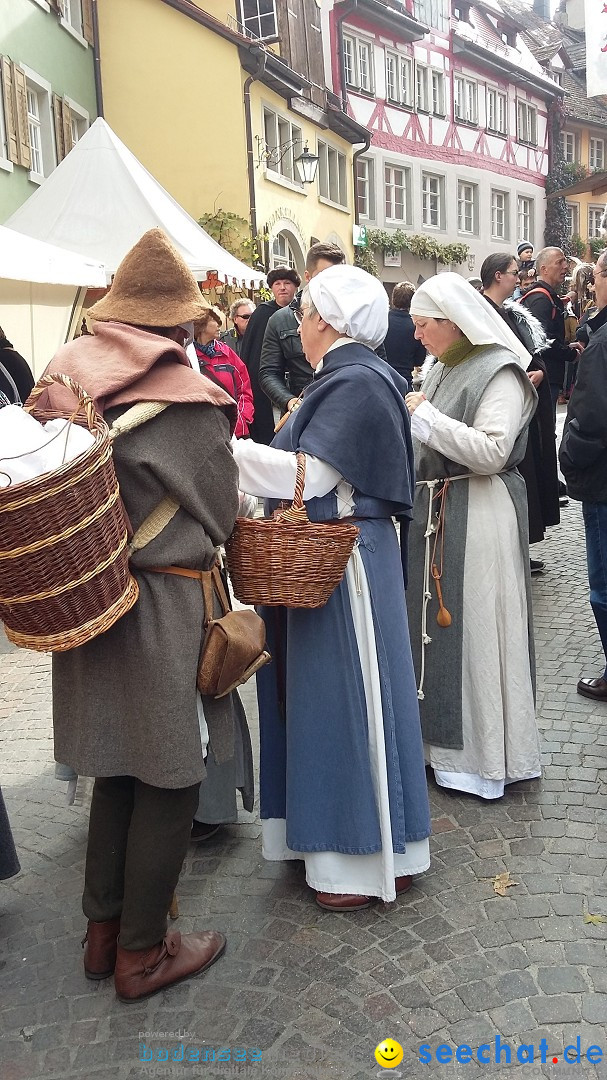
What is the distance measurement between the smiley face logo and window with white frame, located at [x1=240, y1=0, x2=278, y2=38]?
19494 millimetres

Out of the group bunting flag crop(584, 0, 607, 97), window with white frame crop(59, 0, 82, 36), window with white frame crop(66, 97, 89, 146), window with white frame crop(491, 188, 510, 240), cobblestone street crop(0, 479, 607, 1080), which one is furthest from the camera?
window with white frame crop(491, 188, 510, 240)

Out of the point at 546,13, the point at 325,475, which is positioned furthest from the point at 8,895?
the point at 546,13

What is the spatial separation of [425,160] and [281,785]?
26.8m

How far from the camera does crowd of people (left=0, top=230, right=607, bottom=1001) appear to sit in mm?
2400

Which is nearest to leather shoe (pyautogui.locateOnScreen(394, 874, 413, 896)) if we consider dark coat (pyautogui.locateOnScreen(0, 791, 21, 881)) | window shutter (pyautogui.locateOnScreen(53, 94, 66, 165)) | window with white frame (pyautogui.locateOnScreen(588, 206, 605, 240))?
dark coat (pyautogui.locateOnScreen(0, 791, 21, 881))

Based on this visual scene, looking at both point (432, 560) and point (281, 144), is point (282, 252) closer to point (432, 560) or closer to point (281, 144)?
point (281, 144)

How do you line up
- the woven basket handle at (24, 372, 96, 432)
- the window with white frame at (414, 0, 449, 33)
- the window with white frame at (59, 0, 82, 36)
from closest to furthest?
the woven basket handle at (24, 372, 96, 432)
the window with white frame at (59, 0, 82, 36)
the window with white frame at (414, 0, 449, 33)

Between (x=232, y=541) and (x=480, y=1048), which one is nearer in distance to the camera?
(x=480, y=1048)

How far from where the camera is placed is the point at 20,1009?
2.58 m

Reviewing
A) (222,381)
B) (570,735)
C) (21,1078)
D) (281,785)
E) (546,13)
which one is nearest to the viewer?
(21,1078)

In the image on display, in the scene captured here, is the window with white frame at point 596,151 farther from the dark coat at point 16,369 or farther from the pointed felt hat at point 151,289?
A: the pointed felt hat at point 151,289

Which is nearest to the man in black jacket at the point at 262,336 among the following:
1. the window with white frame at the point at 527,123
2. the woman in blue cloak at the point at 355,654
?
the woman in blue cloak at the point at 355,654

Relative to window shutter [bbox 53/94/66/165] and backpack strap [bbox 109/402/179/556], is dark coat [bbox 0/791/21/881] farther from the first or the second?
window shutter [bbox 53/94/66/165]

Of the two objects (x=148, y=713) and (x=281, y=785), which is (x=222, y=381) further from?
(x=148, y=713)
